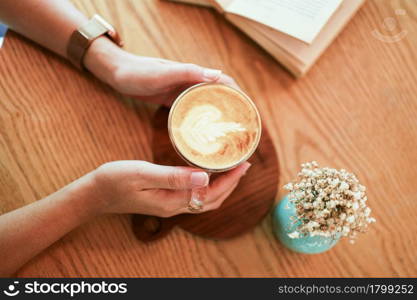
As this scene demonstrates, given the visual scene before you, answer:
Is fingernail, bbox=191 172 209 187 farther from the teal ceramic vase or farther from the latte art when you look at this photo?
the teal ceramic vase

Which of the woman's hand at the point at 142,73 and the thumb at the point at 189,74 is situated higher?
the thumb at the point at 189,74

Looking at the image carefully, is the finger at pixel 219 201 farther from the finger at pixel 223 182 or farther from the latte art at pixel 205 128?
the latte art at pixel 205 128

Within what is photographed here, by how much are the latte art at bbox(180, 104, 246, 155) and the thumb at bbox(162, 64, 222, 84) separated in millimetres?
100

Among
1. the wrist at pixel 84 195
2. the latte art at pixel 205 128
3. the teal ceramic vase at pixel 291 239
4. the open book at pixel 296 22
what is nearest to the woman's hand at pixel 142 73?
the latte art at pixel 205 128

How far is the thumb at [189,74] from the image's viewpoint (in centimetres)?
111

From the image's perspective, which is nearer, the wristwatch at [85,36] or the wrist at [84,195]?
the wrist at [84,195]

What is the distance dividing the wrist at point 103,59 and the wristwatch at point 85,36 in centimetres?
2

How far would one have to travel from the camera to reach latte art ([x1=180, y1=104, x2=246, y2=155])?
3.51ft

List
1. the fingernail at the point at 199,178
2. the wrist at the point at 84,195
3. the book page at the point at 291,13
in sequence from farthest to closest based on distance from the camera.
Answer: the book page at the point at 291,13
the wrist at the point at 84,195
the fingernail at the point at 199,178

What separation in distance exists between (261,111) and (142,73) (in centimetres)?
42

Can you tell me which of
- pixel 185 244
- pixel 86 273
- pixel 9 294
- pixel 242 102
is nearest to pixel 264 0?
pixel 242 102

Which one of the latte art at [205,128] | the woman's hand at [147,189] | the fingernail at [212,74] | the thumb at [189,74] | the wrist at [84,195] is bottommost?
the wrist at [84,195]

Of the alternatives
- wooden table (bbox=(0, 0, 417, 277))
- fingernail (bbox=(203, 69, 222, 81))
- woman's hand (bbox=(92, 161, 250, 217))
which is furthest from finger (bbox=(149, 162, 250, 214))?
fingernail (bbox=(203, 69, 222, 81))

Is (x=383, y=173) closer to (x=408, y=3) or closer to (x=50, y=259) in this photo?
(x=408, y=3)
